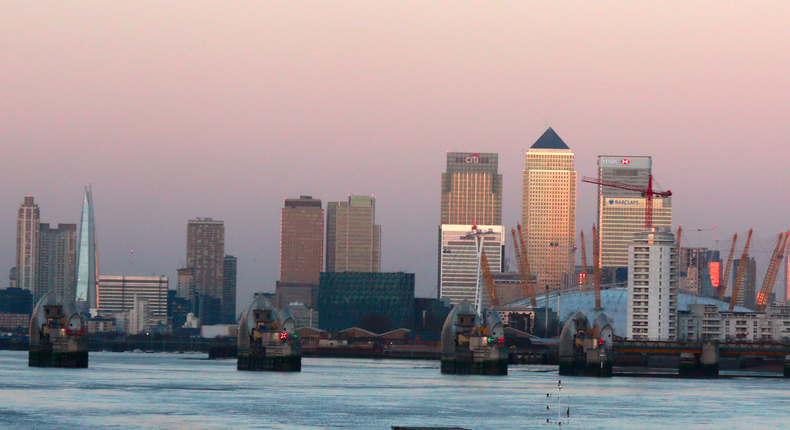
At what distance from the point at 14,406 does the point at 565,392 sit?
66531 millimetres

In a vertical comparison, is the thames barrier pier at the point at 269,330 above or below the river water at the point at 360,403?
above

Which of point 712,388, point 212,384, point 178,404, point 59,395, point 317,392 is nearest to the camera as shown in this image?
point 178,404

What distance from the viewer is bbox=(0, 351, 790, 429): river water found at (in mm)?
114875

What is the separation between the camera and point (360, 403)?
13800 centimetres

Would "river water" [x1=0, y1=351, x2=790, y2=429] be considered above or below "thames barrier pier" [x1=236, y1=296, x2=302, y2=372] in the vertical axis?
below

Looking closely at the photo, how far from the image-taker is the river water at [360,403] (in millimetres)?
114875

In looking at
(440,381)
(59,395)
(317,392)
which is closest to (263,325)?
(440,381)

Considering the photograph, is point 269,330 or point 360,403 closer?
point 360,403

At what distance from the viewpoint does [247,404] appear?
132 metres

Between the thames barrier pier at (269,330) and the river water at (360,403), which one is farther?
the thames barrier pier at (269,330)

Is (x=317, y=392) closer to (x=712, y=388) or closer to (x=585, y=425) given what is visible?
(x=585, y=425)

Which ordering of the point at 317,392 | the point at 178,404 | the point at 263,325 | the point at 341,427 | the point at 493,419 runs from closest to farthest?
the point at 341,427 < the point at 493,419 < the point at 178,404 < the point at 317,392 < the point at 263,325

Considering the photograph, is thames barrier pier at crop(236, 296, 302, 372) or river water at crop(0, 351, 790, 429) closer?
river water at crop(0, 351, 790, 429)

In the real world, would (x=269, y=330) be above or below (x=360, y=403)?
above
